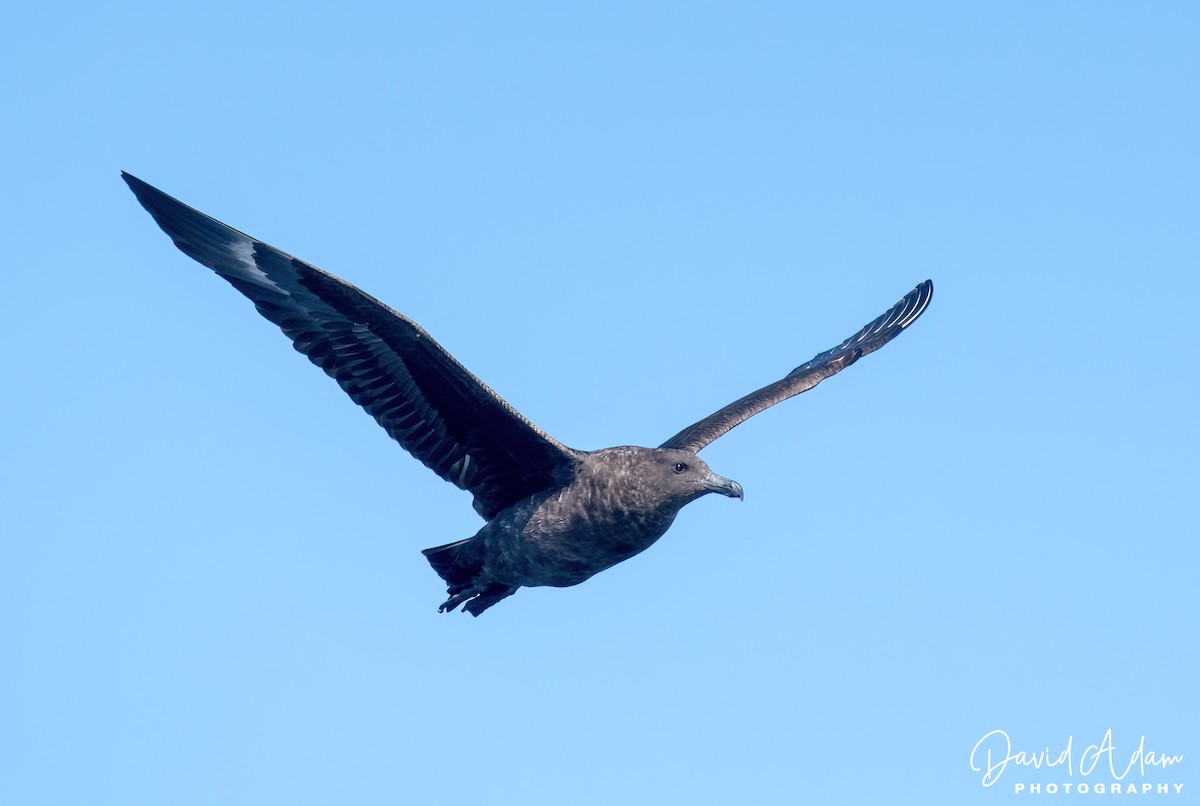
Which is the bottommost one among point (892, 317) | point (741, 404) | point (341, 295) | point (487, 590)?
point (487, 590)

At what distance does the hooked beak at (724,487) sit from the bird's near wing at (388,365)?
0.88m

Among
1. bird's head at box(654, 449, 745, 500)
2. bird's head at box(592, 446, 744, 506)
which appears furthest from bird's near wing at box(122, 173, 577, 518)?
bird's head at box(654, 449, 745, 500)

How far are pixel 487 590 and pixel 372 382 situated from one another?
5.72ft

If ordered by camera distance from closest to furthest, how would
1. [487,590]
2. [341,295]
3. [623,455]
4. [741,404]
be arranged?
[341,295]
[623,455]
[487,590]
[741,404]

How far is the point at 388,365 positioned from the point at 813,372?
376 cm

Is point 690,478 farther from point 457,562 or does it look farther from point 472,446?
point 457,562

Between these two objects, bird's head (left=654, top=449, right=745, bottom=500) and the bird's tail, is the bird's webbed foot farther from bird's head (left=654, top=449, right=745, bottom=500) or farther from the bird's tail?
bird's head (left=654, top=449, right=745, bottom=500)

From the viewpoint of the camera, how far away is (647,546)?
9.80m

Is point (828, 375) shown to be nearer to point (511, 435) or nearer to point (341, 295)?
point (511, 435)

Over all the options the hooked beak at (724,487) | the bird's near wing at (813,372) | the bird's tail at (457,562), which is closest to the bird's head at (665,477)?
the hooked beak at (724,487)

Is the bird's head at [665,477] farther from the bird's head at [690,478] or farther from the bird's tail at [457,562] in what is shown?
the bird's tail at [457,562]

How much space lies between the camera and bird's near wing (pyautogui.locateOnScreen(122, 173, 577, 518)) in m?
9.21

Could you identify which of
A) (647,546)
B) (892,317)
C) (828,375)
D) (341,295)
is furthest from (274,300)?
(892,317)

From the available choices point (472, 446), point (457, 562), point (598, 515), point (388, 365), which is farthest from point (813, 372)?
point (388, 365)
